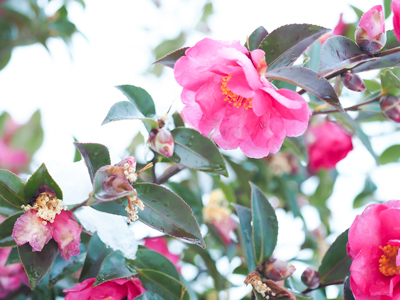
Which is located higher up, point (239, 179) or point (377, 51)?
point (377, 51)

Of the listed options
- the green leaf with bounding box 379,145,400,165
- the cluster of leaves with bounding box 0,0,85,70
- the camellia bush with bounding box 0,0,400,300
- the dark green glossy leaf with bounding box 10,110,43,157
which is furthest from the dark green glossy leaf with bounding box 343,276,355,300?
the dark green glossy leaf with bounding box 10,110,43,157

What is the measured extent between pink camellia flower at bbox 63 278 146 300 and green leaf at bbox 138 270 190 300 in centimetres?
4

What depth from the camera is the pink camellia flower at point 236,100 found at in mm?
548

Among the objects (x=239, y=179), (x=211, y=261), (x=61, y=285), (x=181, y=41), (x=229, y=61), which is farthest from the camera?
(x=181, y=41)

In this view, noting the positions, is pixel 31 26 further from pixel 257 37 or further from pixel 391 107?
pixel 391 107

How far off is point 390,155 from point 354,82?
1.10 metres

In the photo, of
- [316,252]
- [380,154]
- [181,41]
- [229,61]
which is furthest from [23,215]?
[181,41]

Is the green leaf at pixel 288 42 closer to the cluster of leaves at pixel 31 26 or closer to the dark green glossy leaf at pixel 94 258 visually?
the dark green glossy leaf at pixel 94 258

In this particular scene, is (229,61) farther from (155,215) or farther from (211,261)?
(211,261)

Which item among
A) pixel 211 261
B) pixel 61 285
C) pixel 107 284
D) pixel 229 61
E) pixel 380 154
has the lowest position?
pixel 380 154

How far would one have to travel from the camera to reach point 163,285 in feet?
2.30

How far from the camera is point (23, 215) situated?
1.87 feet

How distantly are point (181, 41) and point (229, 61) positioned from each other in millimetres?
1738

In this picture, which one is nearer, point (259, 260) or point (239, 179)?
point (259, 260)
